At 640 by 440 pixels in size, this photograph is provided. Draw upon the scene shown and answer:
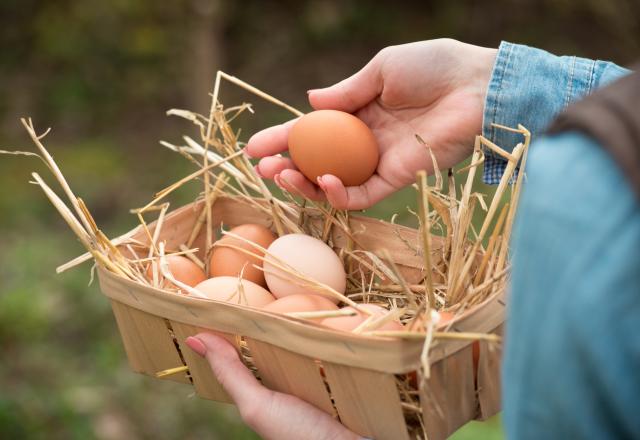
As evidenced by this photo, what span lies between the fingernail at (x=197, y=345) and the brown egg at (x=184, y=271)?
227 millimetres

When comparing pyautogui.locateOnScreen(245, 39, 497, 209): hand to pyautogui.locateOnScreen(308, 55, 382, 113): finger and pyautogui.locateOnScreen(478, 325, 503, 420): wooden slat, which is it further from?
pyautogui.locateOnScreen(478, 325, 503, 420): wooden slat

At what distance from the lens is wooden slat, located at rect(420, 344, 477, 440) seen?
1.12m

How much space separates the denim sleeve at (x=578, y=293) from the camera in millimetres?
560

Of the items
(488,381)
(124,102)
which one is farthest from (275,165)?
(124,102)

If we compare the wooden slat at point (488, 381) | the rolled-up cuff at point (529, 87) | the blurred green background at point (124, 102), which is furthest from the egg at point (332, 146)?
the blurred green background at point (124, 102)

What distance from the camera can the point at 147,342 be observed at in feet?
4.60

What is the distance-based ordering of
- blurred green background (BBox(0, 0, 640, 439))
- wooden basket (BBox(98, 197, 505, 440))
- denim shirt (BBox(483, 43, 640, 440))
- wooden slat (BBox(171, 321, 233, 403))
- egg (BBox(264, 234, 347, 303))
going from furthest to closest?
blurred green background (BBox(0, 0, 640, 439))
egg (BBox(264, 234, 347, 303))
wooden slat (BBox(171, 321, 233, 403))
wooden basket (BBox(98, 197, 505, 440))
denim shirt (BBox(483, 43, 640, 440))

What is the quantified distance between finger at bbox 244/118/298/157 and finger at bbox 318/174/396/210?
15 cm

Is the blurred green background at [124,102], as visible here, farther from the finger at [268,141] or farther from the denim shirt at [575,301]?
the denim shirt at [575,301]

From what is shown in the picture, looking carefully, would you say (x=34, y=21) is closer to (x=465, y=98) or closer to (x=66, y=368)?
(x=66, y=368)

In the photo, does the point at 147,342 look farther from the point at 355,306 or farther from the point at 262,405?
the point at 355,306

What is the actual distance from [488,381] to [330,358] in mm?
248

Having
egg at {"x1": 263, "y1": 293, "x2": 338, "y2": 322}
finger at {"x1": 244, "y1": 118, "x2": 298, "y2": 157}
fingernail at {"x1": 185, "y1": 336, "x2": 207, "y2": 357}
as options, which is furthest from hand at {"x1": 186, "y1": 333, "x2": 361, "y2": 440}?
finger at {"x1": 244, "y1": 118, "x2": 298, "y2": 157}

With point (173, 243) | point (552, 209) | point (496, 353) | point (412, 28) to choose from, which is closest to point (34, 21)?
point (412, 28)
